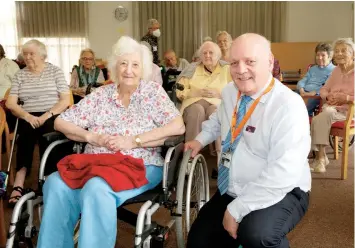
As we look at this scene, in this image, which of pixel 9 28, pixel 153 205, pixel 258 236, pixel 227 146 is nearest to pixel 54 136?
pixel 153 205

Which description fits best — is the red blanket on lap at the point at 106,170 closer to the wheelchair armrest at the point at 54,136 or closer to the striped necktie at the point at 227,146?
the wheelchair armrest at the point at 54,136

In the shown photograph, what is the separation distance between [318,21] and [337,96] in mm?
4796

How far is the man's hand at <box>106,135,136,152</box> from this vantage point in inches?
69.8

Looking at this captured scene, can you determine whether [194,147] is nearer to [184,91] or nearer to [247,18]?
[184,91]

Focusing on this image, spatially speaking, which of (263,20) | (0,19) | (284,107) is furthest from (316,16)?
(284,107)

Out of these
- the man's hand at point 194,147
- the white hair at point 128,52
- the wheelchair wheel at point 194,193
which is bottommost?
the wheelchair wheel at point 194,193

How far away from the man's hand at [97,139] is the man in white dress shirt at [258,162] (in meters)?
0.55

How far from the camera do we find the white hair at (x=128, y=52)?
1949 millimetres

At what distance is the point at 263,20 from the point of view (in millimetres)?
7699

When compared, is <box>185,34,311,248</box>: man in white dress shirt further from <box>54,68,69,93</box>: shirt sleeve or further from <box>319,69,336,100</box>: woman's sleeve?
<box>319,69,336,100</box>: woman's sleeve

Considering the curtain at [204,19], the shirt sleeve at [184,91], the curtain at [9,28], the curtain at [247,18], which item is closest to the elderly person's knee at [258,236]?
the shirt sleeve at [184,91]

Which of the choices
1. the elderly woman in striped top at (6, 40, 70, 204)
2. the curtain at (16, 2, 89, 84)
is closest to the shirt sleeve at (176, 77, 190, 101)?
the elderly woman in striped top at (6, 40, 70, 204)

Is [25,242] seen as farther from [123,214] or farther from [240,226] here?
[240,226]

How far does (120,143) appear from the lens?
70.0 inches
